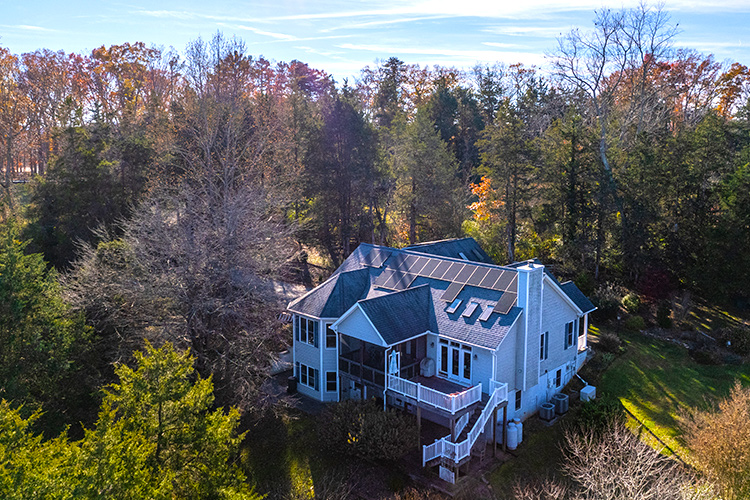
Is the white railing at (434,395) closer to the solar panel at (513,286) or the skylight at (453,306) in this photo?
the skylight at (453,306)

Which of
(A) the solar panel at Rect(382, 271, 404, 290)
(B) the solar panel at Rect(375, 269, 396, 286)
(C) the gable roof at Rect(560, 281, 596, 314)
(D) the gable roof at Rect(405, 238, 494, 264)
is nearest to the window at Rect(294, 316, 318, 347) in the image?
(B) the solar panel at Rect(375, 269, 396, 286)

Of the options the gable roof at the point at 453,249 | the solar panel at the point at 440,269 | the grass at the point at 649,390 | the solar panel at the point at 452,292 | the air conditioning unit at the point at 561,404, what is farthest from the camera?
the gable roof at the point at 453,249

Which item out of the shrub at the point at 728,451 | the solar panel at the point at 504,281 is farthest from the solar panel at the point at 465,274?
the shrub at the point at 728,451

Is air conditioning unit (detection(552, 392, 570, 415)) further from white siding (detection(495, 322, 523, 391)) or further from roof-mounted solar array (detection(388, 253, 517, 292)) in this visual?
roof-mounted solar array (detection(388, 253, 517, 292))

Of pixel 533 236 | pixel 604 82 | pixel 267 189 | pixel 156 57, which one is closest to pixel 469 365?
pixel 267 189

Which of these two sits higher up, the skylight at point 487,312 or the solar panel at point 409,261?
the solar panel at point 409,261

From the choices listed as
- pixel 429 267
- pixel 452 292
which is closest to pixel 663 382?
pixel 452 292
